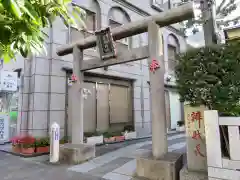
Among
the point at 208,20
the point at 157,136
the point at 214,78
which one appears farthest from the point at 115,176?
the point at 208,20

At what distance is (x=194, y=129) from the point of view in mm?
4238

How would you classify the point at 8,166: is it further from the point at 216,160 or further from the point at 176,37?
the point at 176,37

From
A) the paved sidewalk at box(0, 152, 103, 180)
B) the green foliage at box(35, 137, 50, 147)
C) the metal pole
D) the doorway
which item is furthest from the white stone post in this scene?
the doorway

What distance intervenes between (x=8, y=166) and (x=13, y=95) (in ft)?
18.8

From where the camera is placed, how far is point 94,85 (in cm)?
1099

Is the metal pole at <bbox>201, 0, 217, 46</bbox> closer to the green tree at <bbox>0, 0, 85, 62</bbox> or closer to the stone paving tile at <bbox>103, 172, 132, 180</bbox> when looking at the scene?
the stone paving tile at <bbox>103, 172, 132, 180</bbox>

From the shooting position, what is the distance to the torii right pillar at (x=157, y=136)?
4.62 meters

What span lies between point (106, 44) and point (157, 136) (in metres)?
3.24

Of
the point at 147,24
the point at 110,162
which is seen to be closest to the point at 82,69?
the point at 147,24

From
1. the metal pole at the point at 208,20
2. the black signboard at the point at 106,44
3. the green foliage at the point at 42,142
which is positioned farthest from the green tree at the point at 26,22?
the green foliage at the point at 42,142

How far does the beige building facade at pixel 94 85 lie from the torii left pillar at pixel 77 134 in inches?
68.9

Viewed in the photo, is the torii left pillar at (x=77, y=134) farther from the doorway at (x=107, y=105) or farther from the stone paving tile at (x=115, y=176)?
the doorway at (x=107, y=105)

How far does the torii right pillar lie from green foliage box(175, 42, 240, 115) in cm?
127

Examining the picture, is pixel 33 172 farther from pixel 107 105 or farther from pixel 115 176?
pixel 107 105
